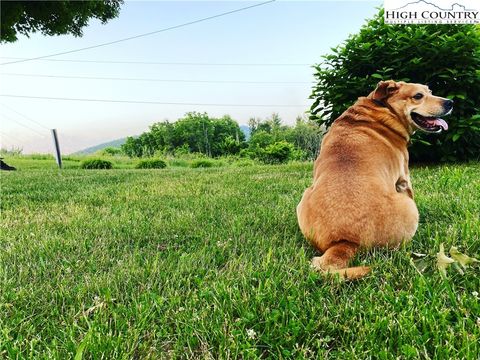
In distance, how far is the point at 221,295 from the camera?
5.42 feet

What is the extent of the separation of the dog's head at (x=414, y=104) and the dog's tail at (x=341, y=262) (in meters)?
1.47

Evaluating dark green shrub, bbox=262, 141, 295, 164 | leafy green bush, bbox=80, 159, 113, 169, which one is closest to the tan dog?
leafy green bush, bbox=80, 159, 113, 169

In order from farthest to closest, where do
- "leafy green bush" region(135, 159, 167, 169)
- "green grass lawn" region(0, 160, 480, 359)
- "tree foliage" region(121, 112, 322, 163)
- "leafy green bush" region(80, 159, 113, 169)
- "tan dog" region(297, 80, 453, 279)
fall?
1. "tree foliage" region(121, 112, 322, 163)
2. "leafy green bush" region(135, 159, 167, 169)
3. "leafy green bush" region(80, 159, 113, 169)
4. "tan dog" region(297, 80, 453, 279)
5. "green grass lawn" region(0, 160, 480, 359)

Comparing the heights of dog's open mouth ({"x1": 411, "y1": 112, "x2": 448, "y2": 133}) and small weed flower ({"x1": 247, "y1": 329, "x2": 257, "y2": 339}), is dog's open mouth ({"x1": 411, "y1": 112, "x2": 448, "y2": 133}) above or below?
above

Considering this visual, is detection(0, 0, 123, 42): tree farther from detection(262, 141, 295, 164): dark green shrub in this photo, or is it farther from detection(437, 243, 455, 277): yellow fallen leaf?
detection(262, 141, 295, 164): dark green shrub

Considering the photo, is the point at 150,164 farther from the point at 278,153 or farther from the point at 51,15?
the point at 278,153

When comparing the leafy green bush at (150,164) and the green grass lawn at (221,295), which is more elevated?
the green grass lawn at (221,295)

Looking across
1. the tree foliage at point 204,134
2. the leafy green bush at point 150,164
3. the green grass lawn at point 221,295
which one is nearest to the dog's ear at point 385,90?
the green grass lawn at point 221,295

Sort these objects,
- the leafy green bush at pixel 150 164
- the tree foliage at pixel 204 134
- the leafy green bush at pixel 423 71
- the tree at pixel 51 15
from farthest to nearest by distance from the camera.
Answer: the tree foliage at pixel 204 134 → the leafy green bush at pixel 150 164 → the tree at pixel 51 15 → the leafy green bush at pixel 423 71

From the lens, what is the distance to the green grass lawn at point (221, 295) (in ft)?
4.32

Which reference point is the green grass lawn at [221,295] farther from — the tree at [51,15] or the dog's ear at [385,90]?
the tree at [51,15]

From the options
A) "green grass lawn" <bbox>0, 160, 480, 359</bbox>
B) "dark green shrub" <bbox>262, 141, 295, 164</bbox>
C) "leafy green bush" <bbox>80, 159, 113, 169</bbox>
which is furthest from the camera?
"dark green shrub" <bbox>262, 141, 295, 164</bbox>

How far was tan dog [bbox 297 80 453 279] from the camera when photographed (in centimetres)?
195

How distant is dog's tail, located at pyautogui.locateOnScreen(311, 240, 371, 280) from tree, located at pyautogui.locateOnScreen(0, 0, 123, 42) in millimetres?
10478
